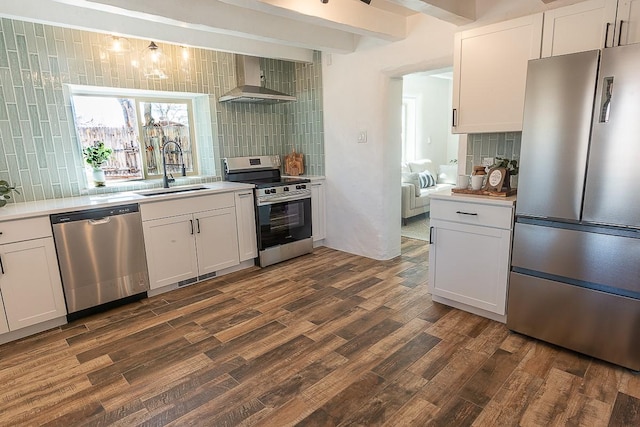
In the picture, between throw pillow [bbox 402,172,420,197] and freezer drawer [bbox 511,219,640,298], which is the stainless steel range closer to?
throw pillow [bbox 402,172,420,197]

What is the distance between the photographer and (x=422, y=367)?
2.15 m

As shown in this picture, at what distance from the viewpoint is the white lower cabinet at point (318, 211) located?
4.41 m

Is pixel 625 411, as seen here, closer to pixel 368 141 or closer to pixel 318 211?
pixel 368 141

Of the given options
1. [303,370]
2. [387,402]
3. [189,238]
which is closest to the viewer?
[387,402]

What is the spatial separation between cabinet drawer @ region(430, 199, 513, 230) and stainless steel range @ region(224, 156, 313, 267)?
1777 mm

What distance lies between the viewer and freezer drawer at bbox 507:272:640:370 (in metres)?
2.01

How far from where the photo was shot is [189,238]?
3422mm

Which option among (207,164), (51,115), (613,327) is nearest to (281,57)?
(207,164)

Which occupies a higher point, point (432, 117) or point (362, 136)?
point (432, 117)

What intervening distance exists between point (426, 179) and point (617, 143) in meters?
4.30

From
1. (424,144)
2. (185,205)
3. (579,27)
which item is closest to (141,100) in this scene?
(185,205)

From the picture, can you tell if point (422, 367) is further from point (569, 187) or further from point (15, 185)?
point (15, 185)

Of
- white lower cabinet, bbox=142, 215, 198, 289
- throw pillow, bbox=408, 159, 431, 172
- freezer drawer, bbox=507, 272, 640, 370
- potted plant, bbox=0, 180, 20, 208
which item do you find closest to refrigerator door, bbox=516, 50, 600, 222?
freezer drawer, bbox=507, 272, 640, 370

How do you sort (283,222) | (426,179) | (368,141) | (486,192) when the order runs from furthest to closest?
(426,179)
(283,222)
(368,141)
(486,192)
